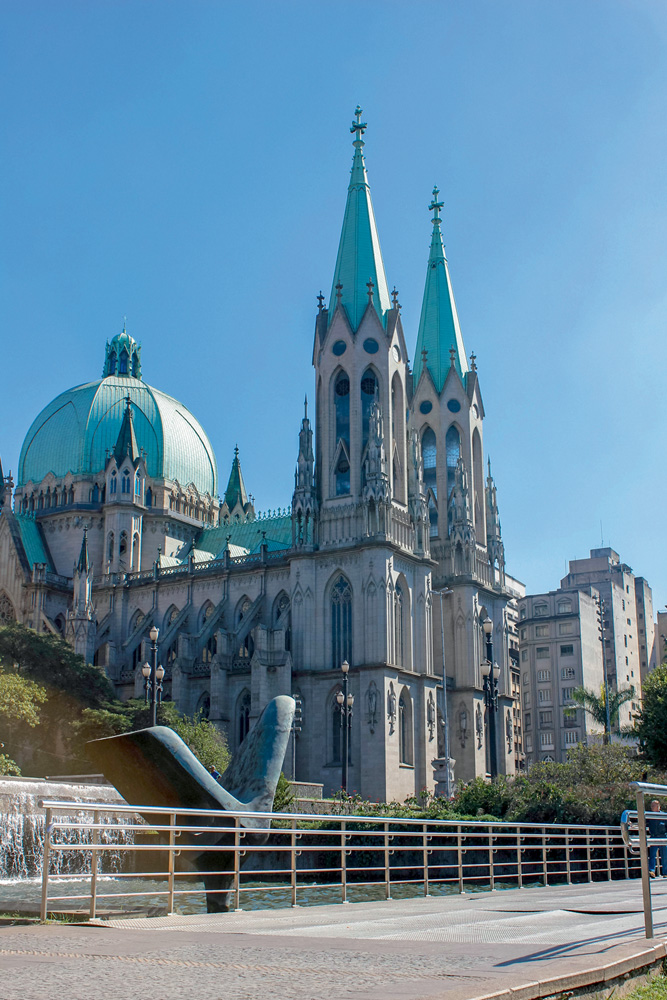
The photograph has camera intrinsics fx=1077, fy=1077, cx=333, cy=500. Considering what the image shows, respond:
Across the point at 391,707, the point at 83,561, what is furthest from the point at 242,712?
the point at 83,561

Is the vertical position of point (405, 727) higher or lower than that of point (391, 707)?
lower

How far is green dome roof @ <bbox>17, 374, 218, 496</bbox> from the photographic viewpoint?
81.4 metres

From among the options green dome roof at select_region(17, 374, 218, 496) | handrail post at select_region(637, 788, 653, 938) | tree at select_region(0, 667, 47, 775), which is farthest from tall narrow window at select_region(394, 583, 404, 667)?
handrail post at select_region(637, 788, 653, 938)

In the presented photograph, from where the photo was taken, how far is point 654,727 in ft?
158

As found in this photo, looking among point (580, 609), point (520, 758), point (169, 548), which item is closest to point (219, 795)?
point (169, 548)

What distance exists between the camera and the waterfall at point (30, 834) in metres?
29.4

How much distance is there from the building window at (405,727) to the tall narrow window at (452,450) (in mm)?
17788

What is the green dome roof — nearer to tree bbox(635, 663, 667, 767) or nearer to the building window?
the building window

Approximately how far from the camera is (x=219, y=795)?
14953 millimetres

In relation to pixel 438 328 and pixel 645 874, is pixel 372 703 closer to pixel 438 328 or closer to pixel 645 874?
pixel 438 328

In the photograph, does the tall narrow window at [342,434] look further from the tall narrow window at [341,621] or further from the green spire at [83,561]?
the green spire at [83,561]

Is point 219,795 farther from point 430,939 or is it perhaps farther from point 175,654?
point 175,654

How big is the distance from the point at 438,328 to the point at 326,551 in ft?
79.2

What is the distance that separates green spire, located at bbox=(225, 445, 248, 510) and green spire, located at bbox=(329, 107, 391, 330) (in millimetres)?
24357
